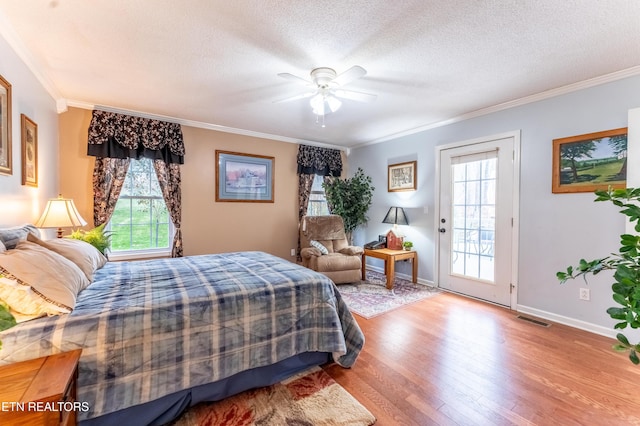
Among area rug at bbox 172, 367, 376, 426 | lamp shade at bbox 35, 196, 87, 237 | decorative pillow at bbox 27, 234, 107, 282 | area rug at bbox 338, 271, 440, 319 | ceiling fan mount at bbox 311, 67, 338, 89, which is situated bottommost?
area rug at bbox 172, 367, 376, 426

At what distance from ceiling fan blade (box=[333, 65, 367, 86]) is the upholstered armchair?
2.46m

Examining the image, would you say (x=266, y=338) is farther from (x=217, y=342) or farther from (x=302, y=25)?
(x=302, y=25)

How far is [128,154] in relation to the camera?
3617 millimetres

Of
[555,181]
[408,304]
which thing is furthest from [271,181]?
[555,181]

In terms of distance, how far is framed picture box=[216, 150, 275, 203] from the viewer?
432 cm

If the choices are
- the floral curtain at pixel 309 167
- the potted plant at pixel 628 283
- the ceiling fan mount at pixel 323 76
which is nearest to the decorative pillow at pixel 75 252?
the ceiling fan mount at pixel 323 76

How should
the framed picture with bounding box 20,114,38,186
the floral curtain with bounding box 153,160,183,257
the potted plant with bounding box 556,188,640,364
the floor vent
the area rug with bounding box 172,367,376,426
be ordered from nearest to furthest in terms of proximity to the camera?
the potted plant with bounding box 556,188,640,364 < the area rug with bounding box 172,367,376,426 < the framed picture with bounding box 20,114,38,186 < the floor vent < the floral curtain with bounding box 153,160,183,257

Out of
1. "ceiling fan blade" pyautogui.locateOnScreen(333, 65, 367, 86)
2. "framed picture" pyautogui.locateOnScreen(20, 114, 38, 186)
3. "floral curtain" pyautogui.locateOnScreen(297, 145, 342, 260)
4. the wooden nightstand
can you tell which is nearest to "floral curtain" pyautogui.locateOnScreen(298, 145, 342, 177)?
"floral curtain" pyautogui.locateOnScreen(297, 145, 342, 260)

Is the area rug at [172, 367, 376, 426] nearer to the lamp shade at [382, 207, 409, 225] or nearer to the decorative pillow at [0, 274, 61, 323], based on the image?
the decorative pillow at [0, 274, 61, 323]

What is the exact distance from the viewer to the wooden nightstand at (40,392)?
2.99 ft

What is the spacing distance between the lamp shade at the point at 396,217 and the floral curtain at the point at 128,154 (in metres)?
3.20

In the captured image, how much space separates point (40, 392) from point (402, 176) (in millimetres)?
4515

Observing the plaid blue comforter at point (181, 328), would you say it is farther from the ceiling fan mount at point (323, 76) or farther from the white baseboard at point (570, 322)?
the white baseboard at point (570, 322)

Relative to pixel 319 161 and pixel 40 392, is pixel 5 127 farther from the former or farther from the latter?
pixel 319 161
